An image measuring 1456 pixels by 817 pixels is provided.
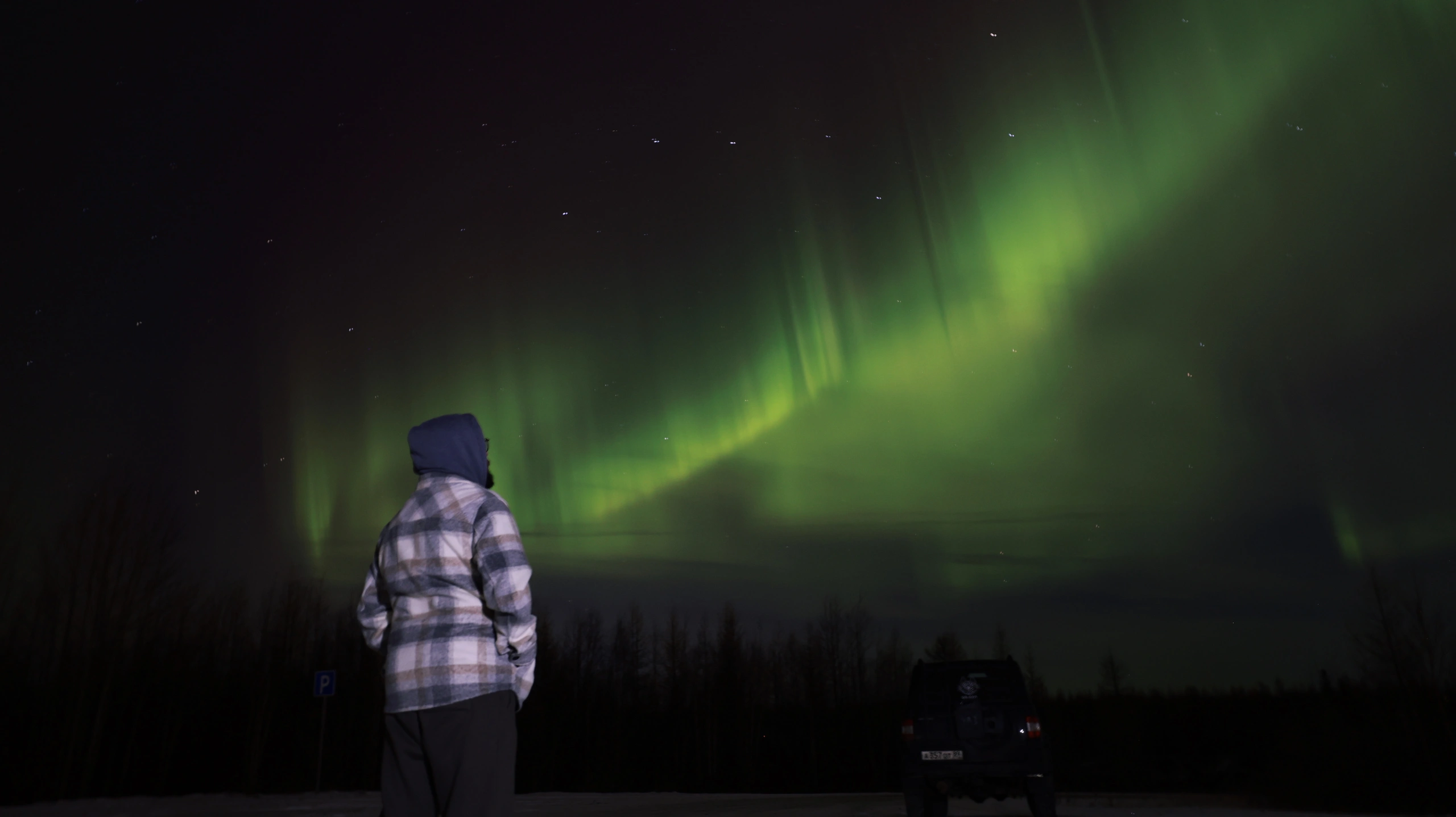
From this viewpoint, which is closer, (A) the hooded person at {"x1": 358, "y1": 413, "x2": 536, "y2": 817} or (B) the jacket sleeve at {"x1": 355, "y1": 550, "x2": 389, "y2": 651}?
(A) the hooded person at {"x1": 358, "y1": 413, "x2": 536, "y2": 817}

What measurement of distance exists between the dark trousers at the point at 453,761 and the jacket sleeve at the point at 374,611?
45cm

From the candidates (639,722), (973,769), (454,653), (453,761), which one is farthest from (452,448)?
(639,722)

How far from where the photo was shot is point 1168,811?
13.5m

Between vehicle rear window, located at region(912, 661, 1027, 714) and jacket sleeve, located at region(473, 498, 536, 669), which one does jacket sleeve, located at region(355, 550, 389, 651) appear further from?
vehicle rear window, located at region(912, 661, 1027, 714)

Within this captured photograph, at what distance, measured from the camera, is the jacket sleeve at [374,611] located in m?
3.48

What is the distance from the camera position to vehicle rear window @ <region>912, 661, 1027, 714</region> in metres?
10.7

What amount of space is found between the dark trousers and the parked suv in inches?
322

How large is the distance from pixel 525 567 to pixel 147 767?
204 feet

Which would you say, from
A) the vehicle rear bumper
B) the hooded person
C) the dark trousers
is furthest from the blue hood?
the vehicle rear bumper

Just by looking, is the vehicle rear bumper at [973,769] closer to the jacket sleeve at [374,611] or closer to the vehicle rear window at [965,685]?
the vehicle rear window at [965,685]

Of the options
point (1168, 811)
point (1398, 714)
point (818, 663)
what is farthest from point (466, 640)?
point (818, 663)

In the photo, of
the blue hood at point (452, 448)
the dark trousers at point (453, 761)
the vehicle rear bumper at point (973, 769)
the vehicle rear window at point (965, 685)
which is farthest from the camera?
the vehicle rear window at point (965, 685)

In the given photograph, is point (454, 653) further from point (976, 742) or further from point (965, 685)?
point (965, 685)

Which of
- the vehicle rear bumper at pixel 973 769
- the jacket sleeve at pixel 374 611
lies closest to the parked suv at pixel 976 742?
the vehicle rear bumper at pixel 973 769
